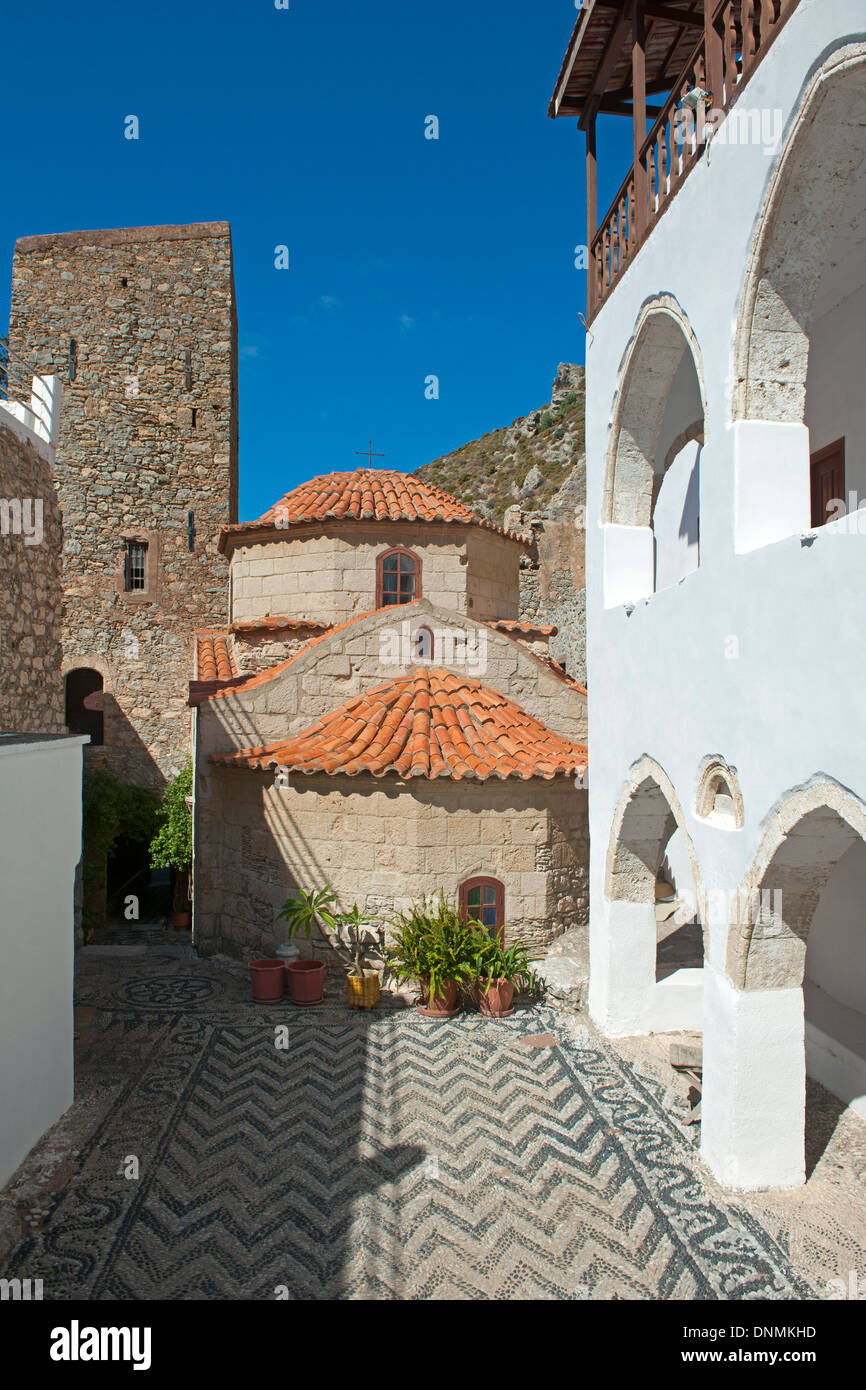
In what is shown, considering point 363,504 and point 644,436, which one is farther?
point 363,504

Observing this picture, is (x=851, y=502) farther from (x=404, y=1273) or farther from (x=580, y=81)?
(x=404, y=1273)

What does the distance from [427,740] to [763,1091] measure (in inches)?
224

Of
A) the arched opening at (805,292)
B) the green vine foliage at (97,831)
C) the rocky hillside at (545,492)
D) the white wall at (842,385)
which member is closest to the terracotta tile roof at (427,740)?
the white wall at (842,385)

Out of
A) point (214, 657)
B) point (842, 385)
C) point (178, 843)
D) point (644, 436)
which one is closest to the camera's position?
point (842, 385)

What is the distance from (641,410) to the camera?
799 cm

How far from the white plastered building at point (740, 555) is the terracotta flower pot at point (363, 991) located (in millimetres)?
2465

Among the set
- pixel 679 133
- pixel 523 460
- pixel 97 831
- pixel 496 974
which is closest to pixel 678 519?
pixel 679 133

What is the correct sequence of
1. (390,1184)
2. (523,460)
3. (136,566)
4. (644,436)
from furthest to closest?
(523,460), (136,566), (644,436), (390,1184)

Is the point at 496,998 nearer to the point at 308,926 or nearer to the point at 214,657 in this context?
the point at 308,926

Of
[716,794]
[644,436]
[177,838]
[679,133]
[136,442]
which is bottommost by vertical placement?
[177,838]

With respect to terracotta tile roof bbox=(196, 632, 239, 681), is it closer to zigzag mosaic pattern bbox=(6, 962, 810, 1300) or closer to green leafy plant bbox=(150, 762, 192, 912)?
green leafy plant bbox=(150, 762, 192, 912)

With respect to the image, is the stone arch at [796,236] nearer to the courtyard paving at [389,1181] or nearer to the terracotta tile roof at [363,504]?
the courtyard paving at [389,1181]

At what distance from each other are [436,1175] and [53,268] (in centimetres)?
2047

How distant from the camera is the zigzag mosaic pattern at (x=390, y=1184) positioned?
504 cm
